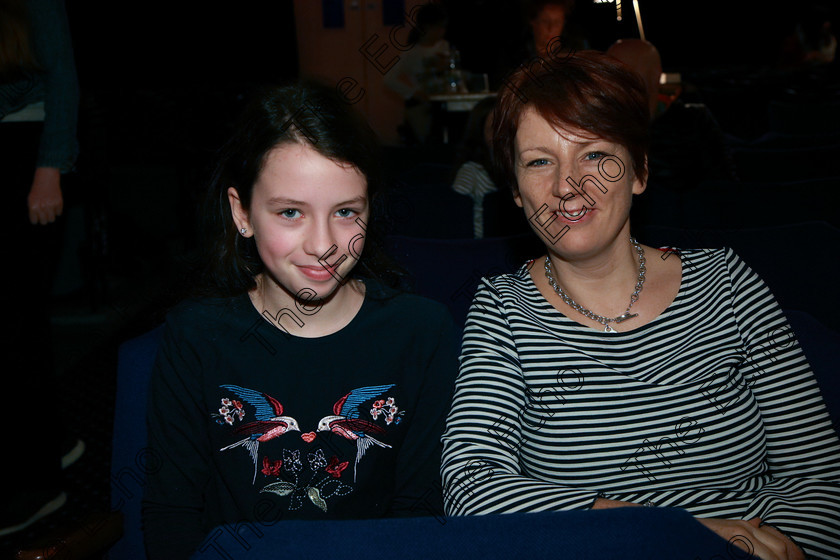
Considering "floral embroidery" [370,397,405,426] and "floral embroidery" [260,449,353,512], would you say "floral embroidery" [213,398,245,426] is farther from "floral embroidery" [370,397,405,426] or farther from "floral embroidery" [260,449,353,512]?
"floral embroidery" [370,397,405,426]

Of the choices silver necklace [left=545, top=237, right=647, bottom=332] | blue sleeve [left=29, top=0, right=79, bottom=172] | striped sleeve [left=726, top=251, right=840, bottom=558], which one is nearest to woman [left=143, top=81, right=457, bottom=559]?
silver necklace [left=545, top=237, right=647, bottom=332]

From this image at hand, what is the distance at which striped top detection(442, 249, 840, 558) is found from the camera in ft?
3.51

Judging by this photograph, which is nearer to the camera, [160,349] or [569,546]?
[569,546]

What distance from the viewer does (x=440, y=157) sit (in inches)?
136

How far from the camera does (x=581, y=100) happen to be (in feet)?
3.77

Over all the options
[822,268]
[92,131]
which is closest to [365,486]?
[822,268]

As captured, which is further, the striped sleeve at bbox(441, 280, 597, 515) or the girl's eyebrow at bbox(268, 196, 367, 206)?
the girl's eyebrow at bbox(268, 196, 367, 206)

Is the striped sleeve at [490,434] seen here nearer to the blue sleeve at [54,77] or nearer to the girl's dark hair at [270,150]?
the girl's dark hair at [270,150]

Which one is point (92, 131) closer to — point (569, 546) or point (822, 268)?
point (822, 268)

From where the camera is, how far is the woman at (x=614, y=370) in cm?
107

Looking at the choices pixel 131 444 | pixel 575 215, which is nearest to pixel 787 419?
pixel 575 215

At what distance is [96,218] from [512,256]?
10.1ft

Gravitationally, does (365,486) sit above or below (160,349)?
below

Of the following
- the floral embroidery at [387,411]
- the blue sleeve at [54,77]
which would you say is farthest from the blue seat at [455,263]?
the blue sleeve at [54,77]
